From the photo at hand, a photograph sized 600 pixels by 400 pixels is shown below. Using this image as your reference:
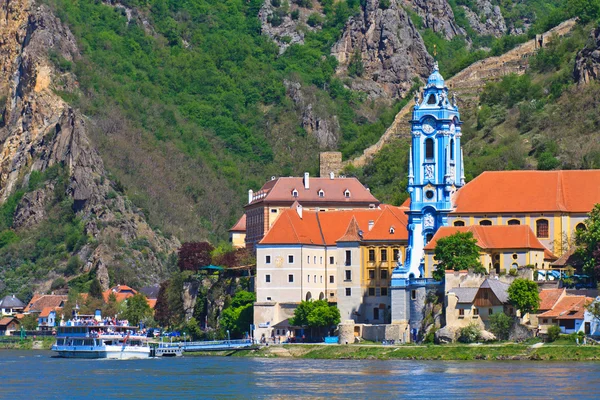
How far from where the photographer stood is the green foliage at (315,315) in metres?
148

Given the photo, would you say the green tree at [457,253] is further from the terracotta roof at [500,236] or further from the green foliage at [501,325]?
the green foliage at [501,325]

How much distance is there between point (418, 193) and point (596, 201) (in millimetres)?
14510

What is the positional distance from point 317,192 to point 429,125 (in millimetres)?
31096

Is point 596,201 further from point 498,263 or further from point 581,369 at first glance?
point 581,369

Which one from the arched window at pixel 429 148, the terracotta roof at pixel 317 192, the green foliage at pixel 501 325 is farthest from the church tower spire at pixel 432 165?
the terracotta roof at pixel 317 192

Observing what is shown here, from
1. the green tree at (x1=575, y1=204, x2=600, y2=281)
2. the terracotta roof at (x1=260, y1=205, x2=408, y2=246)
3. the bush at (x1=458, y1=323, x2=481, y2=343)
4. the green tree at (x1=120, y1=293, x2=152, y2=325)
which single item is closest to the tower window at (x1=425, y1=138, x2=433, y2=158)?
the terracotta roof at (x1=260, y1=205, x2=408, y2=246)

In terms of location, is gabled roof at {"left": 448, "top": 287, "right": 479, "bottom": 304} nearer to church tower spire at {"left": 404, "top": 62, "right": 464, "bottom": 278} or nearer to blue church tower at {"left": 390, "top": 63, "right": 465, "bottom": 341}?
blue church tower at {"left": 390, "top": 63, "right": 465, "bottom": 341}

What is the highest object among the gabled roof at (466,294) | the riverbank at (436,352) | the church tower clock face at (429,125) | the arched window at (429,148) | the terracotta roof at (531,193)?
the church tower clock face at (429,125)

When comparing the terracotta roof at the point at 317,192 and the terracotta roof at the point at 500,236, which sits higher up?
the terracotta roof at the point at 317,192

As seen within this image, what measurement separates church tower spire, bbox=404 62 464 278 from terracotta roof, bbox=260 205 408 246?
14.3 feet

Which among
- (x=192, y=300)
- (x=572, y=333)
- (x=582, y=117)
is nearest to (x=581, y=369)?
(x=572, y=333)

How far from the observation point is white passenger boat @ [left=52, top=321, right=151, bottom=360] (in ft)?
496

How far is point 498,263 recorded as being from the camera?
→ 142375mm

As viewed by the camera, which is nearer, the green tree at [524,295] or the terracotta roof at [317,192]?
→ the green tree at [524,295]
